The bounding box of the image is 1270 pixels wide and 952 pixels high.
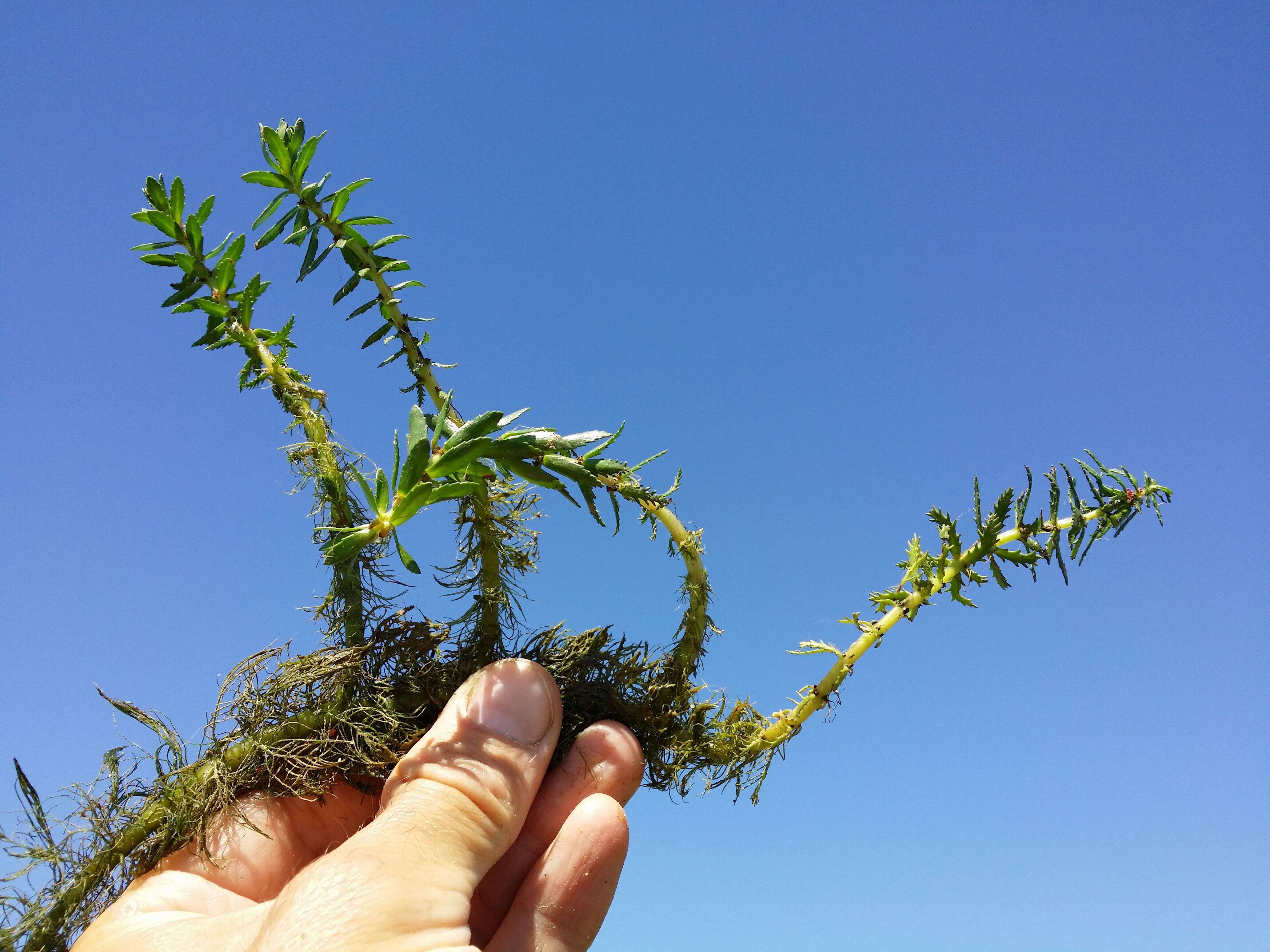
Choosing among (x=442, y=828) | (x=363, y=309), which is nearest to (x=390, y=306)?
(x=363, y=309)

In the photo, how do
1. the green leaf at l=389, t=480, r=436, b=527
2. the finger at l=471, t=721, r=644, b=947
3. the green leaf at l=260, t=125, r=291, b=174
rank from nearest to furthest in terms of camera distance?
1. the green leaf at l=389, t=480, r=436, b=527
2. the green leaf at l=260, t=125, r=291, b=174
3. the finger at l=471, t=721, r=644, b=947

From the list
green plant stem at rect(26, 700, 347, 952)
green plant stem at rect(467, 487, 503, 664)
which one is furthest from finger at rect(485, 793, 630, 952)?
green plant stem at rect(26, 700, 347, 952)

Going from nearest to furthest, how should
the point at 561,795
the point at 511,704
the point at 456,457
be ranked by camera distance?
the point at 456,457, the point at 511,704, the point at 561,795

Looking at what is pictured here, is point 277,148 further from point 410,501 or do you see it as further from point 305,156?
point 410,501

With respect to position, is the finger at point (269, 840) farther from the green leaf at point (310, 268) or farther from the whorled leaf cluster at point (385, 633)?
the green leaf at point (310, 268)

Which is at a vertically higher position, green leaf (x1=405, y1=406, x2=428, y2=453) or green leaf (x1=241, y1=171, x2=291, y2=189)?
green leaf (x1=241, y1=171, x2=291, y2=189)

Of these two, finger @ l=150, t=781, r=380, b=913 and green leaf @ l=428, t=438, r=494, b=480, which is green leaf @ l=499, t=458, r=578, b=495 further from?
finger @ l=150, t=781, r=380, b=913

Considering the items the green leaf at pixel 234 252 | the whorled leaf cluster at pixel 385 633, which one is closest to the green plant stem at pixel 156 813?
the whorled leaf cluster at pixel 385 633
